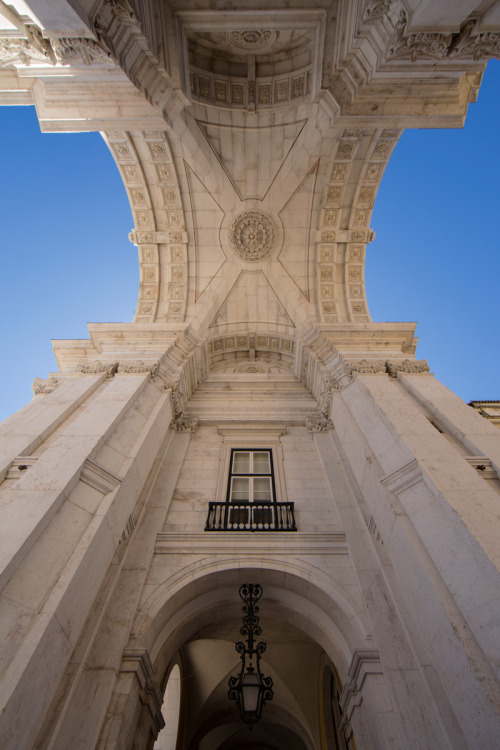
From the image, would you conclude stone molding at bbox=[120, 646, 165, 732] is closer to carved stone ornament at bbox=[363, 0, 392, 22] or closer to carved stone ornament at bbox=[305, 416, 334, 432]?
carved stone ornament at bbox=[305, 416, 334, 432]

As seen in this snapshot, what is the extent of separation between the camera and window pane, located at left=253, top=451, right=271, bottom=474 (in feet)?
31.9

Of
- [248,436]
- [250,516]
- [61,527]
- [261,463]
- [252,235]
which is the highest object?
[252,235]

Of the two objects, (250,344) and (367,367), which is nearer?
(367,367)

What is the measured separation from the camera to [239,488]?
9.12 meters

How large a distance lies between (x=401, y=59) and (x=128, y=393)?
7.97m

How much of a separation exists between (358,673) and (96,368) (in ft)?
24.8

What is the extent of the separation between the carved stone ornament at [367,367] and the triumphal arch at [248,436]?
0.19 m

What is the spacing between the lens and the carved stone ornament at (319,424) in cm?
Answer: 1035

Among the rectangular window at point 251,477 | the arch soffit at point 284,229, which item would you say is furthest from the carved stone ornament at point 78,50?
the rectangular window at point 251,477

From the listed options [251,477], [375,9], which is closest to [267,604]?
[251,477]

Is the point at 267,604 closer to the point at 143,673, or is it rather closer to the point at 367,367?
the point at 143,673

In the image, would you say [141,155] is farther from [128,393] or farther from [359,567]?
[359,567]

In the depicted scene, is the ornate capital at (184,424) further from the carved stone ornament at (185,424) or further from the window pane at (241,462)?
the window pane at (241,462)

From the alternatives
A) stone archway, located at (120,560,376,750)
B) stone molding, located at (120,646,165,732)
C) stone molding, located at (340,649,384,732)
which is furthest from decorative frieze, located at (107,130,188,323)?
stone molding, located at (340,649,384,732)
